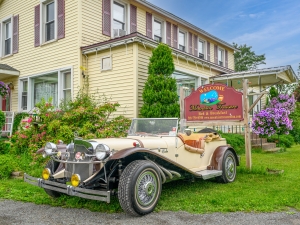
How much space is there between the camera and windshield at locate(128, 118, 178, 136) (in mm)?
5227

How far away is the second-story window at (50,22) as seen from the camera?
11.7 m

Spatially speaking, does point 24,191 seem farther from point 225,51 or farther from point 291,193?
point 225,51

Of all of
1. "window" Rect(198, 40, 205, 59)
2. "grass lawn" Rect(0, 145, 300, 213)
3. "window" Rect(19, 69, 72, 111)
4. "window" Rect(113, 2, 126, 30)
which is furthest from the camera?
"window" Rect(198, 40, 205, 59)

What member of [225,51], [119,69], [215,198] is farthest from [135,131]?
[225,51]

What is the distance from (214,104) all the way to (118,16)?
6.74 metres

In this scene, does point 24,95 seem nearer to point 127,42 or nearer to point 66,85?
point 66,85

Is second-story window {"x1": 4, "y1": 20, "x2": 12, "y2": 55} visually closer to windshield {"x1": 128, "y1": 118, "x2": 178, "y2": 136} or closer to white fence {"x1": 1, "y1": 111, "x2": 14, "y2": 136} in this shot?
white fence {"x1": 1, "y1": 111, "x2": 14, "y2": 136}

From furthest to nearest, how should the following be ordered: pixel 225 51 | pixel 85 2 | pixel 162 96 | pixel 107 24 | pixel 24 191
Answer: pixel 225 51 → pixel 107 24 → pixel 85 2 → pixel 162 96 → pixel 24 191

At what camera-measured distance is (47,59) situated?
1162 centimetres

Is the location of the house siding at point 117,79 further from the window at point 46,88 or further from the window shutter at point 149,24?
the window shutter at point 149,24

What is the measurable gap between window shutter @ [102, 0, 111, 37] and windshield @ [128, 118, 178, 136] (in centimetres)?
674

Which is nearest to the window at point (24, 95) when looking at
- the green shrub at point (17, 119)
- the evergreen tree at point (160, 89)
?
the green shrub at point (17, 119)

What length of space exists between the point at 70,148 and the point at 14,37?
36.0ft

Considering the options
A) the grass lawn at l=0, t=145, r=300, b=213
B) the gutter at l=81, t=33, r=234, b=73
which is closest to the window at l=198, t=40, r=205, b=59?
the gutter at l=81, t=33, r=234, b=73
